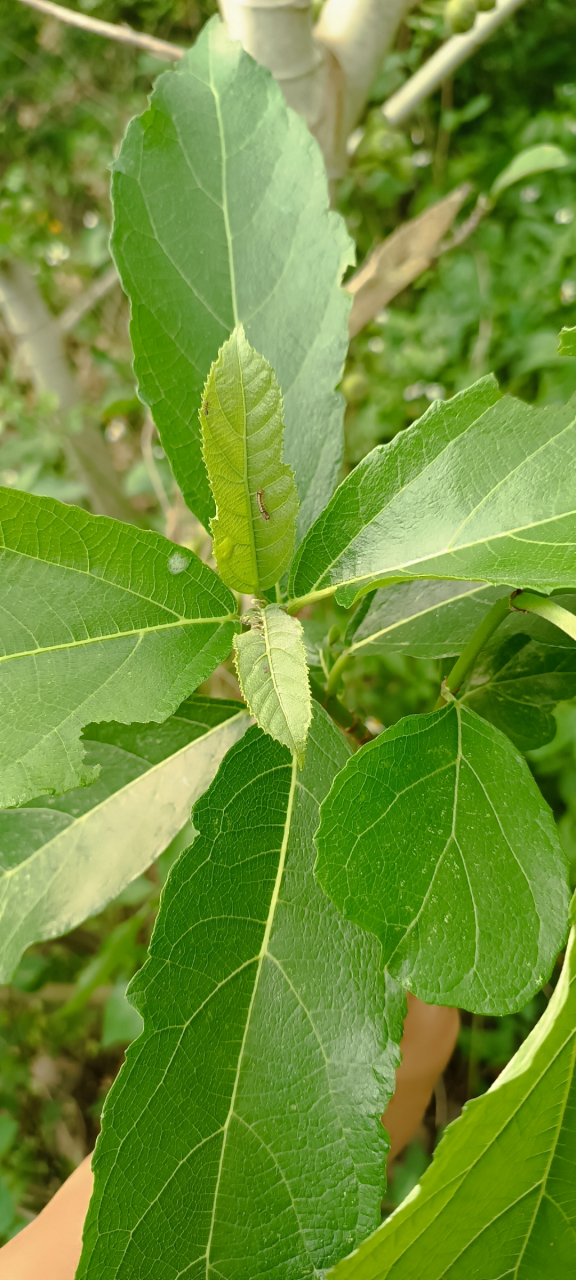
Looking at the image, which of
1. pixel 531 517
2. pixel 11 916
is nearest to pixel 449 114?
pixel 531 517

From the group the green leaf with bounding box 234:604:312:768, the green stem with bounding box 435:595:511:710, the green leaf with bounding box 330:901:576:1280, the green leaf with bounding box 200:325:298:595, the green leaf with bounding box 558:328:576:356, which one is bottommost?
the green leaf with bounding box 330:901:576:1280

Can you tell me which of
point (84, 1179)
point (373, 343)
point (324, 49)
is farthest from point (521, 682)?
point (373, 343)

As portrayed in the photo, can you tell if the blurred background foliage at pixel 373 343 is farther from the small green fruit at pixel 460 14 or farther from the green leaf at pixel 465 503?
the green leaf at pixel 465 503

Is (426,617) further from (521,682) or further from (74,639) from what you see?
(74,639)

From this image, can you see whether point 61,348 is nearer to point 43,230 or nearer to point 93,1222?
point 43,230

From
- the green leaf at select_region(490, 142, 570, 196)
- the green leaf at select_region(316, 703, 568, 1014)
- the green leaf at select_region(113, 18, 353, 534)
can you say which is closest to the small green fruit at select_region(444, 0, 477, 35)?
the green leaf at select_region(490, 142, 570, 196)

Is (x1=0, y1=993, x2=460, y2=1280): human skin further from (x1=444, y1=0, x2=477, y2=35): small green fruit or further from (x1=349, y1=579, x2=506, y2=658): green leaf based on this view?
(x1=444, y1=0, x2=477, y2=35): small green fruit
